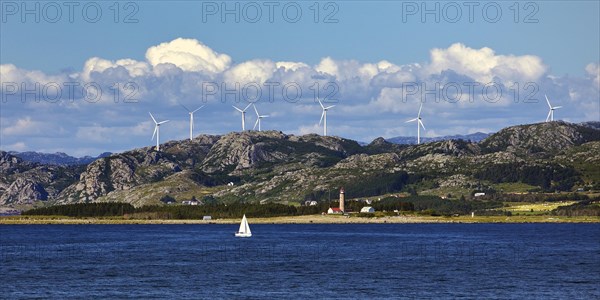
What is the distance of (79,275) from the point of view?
140500 millimetres

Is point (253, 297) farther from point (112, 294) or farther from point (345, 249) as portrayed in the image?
point (345, 249)

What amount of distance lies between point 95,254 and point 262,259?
1520 inches

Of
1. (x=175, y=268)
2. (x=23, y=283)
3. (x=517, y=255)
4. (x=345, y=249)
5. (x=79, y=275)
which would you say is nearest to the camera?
(x=23, y=283)

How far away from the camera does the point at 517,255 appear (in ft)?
601

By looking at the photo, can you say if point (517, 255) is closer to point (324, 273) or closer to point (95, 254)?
point (324, 273)

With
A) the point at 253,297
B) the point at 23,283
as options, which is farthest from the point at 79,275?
the point at 253,297

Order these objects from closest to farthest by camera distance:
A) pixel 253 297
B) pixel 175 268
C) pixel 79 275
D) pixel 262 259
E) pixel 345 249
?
1. pixel 253 297
2. pixel 79 275
3. pixel 175 268
4. pixel 262 259
5. pixel 345 249

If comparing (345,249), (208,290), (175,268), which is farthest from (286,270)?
(345,249)

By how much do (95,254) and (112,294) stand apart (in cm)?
7806

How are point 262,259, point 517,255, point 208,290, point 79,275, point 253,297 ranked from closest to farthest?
1. point 253,297
2. point 208,290
3. point 79,275
4. point 262,259
5. point 517,255

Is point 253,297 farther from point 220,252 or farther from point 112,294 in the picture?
point 220,252

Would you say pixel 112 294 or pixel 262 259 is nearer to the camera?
pixel 112 294

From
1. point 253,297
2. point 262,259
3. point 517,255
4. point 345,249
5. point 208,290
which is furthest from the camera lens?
point 345,249

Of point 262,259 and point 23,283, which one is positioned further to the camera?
point 262,259
